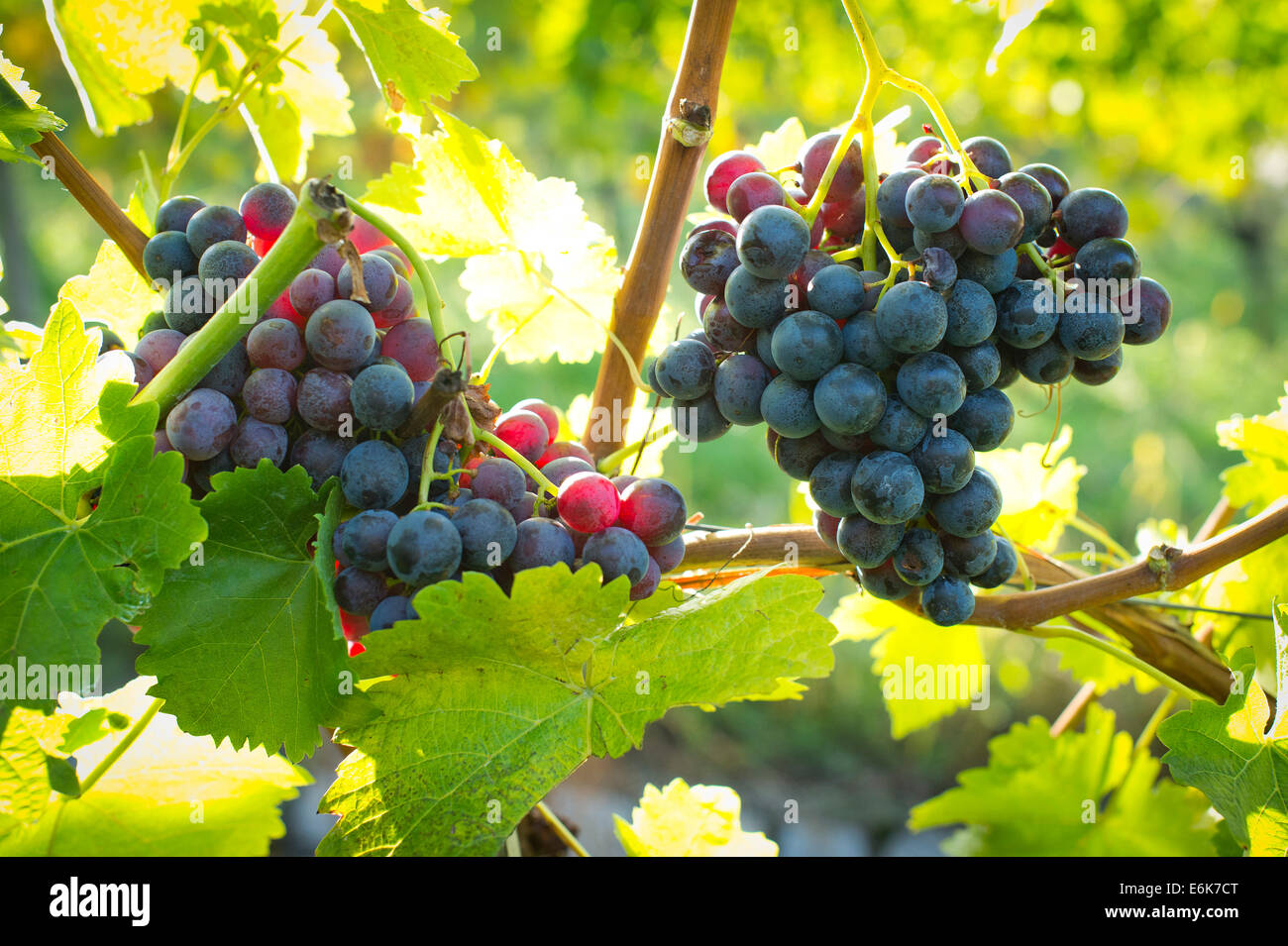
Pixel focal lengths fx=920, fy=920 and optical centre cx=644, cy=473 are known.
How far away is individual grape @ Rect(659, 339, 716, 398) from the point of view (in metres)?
0.54

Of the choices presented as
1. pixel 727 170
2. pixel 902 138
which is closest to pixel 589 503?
pixel 727 170

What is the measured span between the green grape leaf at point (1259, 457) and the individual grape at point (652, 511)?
1.68 ft

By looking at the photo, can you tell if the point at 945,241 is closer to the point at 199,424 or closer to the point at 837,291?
the point at 837,291

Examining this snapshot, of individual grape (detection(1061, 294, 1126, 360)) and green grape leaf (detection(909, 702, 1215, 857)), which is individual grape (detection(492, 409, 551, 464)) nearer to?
individual grape (detection(1061, 294, 1126, 360))

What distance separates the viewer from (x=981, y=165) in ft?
1.86

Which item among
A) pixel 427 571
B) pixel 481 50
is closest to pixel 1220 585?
pixel 427 571

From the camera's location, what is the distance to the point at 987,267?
20.6 inches

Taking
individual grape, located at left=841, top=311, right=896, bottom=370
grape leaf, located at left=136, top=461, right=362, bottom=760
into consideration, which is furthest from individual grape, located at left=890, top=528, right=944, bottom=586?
grape leaf, located at left=136, top=461, right=362, bottom=760

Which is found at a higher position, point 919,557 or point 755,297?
point 755,297

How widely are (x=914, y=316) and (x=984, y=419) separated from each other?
9cm

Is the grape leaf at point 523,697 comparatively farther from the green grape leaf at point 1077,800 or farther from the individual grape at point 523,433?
the green grape leaf at point 1077,800
